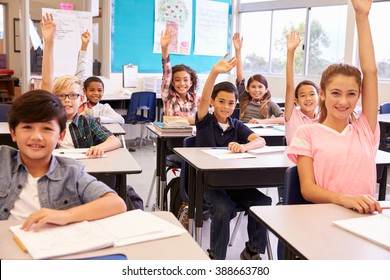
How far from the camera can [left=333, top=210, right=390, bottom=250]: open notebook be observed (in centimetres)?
124

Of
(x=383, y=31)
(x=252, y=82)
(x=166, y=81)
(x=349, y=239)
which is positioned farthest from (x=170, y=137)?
(x=383, y=31)

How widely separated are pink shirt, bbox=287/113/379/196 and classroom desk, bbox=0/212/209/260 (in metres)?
0.78

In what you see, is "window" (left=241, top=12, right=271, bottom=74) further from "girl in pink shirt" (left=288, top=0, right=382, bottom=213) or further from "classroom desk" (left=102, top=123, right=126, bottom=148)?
"girl in pink shirt" (left=288, top=0, right=382, bottom=213)

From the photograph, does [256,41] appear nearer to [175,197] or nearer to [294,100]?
[294,100]

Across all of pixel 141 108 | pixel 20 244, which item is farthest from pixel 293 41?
pixel 141 108

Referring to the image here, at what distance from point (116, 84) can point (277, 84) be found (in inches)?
Result: 101

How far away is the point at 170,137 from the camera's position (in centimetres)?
333

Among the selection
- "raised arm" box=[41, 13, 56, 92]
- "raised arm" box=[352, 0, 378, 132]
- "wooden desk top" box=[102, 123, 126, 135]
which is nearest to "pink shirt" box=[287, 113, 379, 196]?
"raised arm" box=[352, 0, 378, 132]

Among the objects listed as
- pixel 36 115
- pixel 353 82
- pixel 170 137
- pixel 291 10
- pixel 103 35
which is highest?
pixel 291 10

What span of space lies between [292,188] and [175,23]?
5.75 metres

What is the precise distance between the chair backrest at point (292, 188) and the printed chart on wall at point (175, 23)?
537 cm

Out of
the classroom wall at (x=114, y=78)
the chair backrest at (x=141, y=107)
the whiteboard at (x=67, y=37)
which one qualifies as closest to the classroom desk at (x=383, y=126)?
the classroom wall at (x=114, y=78)
